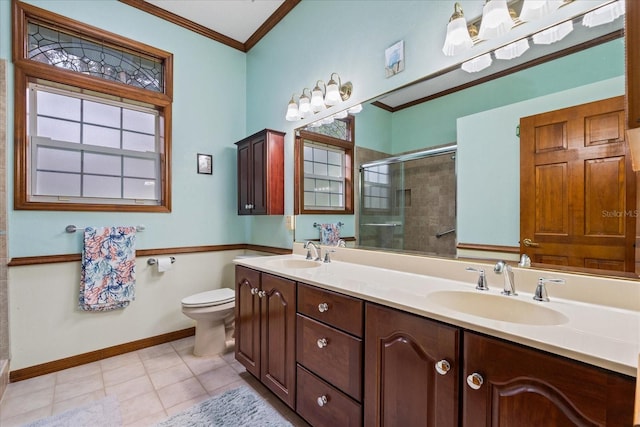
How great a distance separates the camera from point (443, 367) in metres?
0.89

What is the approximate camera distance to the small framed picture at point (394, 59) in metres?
1.67

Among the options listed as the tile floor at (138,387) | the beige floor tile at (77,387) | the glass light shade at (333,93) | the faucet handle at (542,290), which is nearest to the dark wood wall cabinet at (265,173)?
the glass light shade at (333,93)

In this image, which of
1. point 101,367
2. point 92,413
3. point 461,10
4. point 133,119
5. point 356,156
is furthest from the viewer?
point 133,119

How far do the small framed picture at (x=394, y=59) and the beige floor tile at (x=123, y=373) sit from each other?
270cm

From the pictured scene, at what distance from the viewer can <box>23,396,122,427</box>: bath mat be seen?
5.19 feet

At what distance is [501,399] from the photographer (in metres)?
0.79

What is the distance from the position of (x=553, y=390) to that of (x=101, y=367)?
Result: 2.82 m

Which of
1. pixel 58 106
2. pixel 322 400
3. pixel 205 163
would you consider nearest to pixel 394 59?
pixel 322 400

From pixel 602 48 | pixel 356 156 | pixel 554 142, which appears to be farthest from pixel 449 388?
pixel 356 156

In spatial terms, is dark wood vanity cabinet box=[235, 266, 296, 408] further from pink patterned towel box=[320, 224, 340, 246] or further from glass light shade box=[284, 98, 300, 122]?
glass light shade box=[284, 98, 300, 122]

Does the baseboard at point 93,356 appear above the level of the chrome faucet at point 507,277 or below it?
below

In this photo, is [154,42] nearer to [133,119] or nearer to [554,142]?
[133,119]

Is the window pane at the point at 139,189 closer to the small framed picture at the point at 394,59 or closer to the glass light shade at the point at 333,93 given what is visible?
the glass light shade at the point at 333,93

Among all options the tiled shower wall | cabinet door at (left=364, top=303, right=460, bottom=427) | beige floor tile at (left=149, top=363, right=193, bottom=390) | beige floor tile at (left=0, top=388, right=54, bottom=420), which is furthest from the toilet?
cabinet door at (left=364, top=303, right=460, bottom=427)
